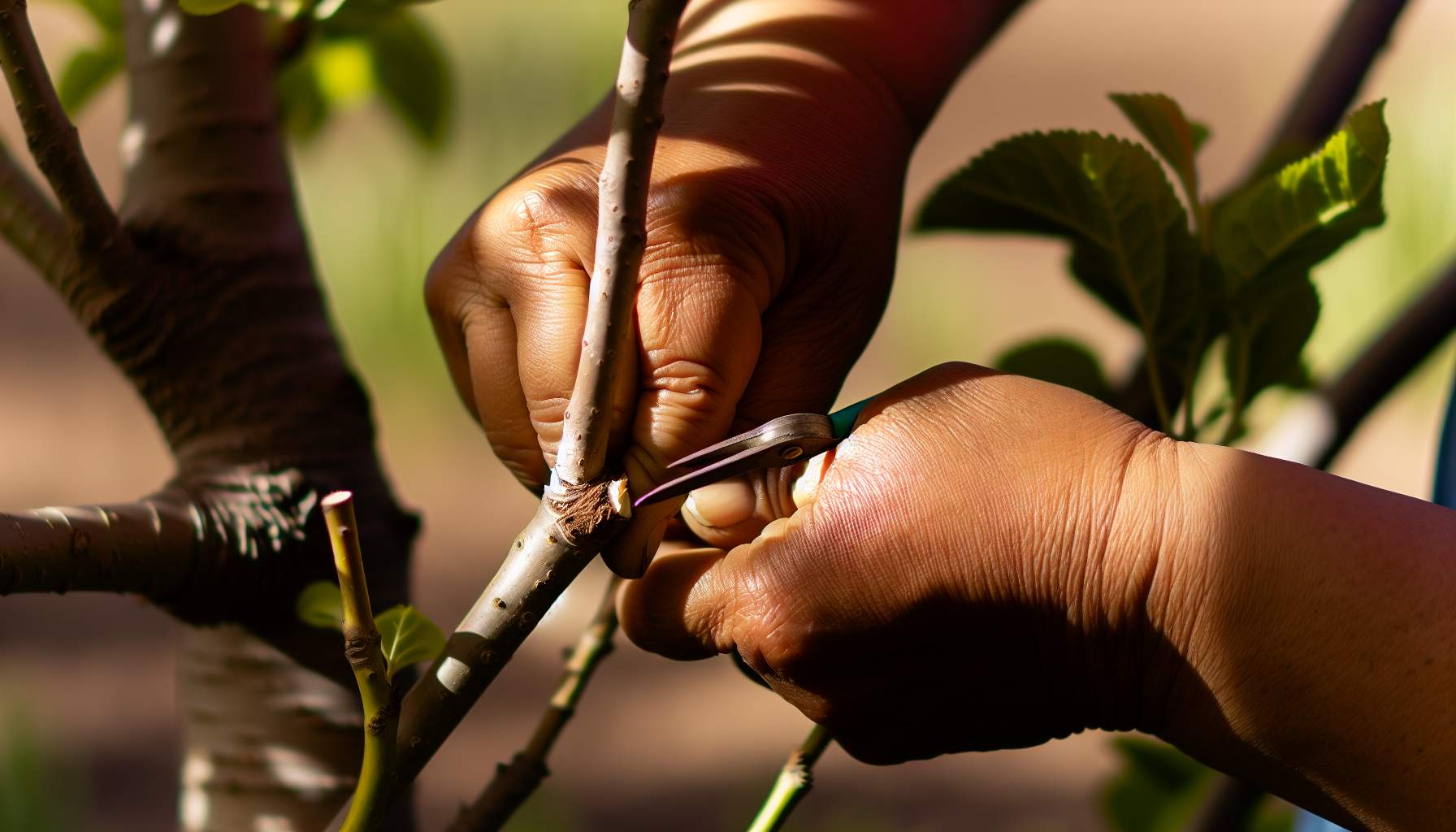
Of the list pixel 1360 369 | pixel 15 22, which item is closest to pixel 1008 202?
pixel 1360 369

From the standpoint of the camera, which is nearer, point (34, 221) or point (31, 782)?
point (34, 221)

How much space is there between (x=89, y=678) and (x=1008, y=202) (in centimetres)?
209

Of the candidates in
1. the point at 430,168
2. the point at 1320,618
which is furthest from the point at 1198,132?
the point at 430,168

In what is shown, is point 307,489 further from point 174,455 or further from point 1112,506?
point 1112,506

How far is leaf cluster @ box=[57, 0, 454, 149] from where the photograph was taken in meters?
0.68

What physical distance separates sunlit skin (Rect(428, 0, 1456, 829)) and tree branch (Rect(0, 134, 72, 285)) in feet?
→ 0.62

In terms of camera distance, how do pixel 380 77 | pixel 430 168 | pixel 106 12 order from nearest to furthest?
pixel 106 12, pixel 380 77, pixel 430 168

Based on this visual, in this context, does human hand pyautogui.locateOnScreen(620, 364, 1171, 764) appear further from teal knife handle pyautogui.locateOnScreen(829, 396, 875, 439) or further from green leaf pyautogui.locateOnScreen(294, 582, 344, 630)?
green leaf pyautogui.locateOnScreen(294, 582, 344, 630)

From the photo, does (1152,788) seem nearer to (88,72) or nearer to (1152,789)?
(1152,789)

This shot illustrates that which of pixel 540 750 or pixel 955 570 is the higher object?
pixel 955 570

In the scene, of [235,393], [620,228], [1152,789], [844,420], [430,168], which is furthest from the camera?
[430,168]

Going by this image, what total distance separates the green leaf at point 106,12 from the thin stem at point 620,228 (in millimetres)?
497

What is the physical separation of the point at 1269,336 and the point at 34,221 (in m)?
0.63

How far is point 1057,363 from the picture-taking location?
2.27ft
